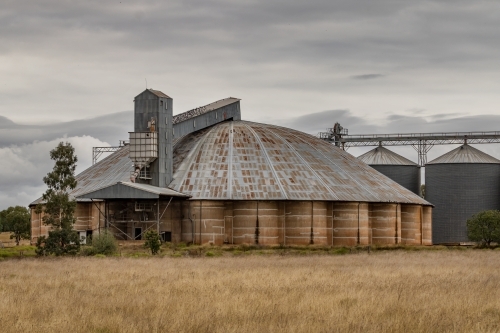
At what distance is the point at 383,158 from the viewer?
131500mm

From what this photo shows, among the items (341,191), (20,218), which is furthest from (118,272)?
(20,218)

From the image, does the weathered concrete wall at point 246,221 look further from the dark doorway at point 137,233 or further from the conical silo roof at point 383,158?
the conical silo roof at point 383,158

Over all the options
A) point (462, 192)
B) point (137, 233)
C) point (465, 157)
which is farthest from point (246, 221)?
point (465, 157)

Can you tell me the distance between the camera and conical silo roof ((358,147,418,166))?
13088 cm

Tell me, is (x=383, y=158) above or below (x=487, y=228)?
above

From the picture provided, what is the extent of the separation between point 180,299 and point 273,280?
28.7 feet

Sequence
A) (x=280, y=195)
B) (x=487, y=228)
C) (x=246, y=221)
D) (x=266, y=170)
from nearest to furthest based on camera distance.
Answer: (x=246, y=221) < (x=280, y=195) < (x=266, y=170) < (x=487, y=228)

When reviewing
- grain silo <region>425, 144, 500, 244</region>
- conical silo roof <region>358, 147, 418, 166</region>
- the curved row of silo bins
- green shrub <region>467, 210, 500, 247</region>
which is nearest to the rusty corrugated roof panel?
conical silo roof <region>358, 147, 418, 166</region>

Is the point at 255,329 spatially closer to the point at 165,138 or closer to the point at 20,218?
the point at 165,138

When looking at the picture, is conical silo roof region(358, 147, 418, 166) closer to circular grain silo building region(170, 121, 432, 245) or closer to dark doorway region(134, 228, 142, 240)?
circular grain silo building region(170, 121, 432, 245)

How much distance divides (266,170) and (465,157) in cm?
3974

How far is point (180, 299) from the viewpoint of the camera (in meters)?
28.8

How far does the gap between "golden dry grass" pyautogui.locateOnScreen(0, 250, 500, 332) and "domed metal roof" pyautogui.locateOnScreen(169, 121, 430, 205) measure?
154 ft

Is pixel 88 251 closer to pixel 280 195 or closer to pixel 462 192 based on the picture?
pixel 280 195
